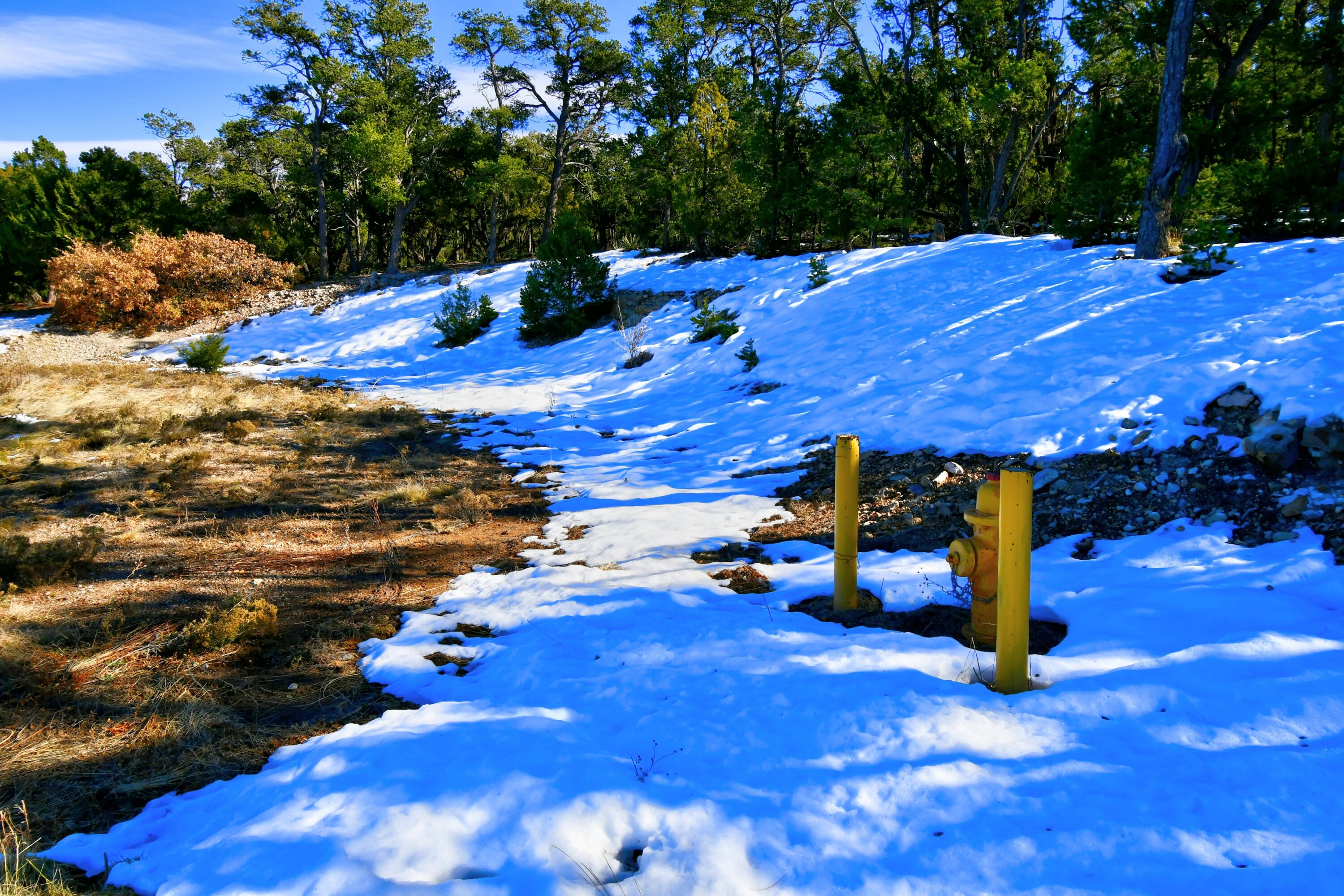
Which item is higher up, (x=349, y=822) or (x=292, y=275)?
(x=292, y=275)

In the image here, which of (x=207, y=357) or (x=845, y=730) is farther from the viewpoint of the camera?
(x=207, y=357)

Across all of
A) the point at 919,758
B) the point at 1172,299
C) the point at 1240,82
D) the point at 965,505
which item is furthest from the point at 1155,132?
the point at 919,758

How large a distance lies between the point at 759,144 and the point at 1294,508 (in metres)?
17.1

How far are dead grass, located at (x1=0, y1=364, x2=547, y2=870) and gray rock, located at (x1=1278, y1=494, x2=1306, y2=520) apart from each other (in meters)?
5.25

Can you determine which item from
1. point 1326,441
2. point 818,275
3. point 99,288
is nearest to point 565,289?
point 818,275

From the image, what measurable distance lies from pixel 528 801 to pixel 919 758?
1.52 metres

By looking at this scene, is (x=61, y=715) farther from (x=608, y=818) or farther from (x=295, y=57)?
(x=295, y=57)

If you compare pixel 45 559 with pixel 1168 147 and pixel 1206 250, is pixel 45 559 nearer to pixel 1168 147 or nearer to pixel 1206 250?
pixel 1206 250

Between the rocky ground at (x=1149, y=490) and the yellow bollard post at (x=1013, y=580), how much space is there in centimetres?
209

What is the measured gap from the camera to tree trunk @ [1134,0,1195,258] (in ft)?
31.6

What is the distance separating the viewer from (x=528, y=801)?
257 centimetres

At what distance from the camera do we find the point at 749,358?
12.1 m

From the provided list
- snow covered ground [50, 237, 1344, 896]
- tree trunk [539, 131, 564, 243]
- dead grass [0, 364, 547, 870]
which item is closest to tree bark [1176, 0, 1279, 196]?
snow covered ground [50, 237, 1344, 896]

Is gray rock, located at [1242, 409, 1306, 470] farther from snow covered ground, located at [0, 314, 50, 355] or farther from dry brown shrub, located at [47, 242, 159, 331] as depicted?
dry brown shrub, located at [47, 242, 159, 331]
